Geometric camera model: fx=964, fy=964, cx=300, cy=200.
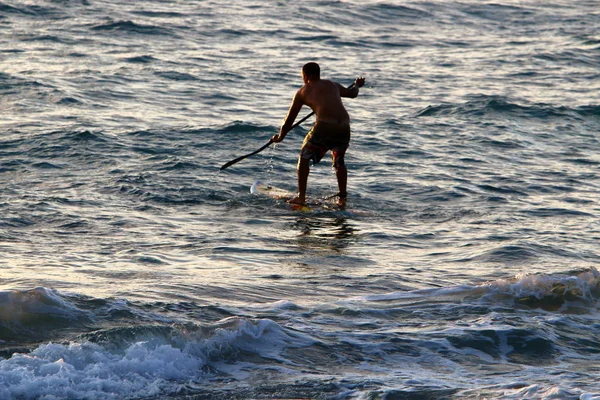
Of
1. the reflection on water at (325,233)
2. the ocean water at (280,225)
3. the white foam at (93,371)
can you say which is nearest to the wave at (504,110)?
the ocean water at (280,225)

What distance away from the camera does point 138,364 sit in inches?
238

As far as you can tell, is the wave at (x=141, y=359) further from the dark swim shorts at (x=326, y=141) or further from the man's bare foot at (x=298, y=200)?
the dark swim shorts at (x=326, y=141)

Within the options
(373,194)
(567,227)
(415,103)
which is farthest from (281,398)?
(415,103)

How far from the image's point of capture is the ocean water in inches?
247

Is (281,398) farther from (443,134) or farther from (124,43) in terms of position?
(124,43)

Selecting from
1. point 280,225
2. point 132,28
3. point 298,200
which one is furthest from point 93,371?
point 132,28

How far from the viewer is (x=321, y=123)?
1083cm

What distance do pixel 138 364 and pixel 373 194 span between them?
6043 mm

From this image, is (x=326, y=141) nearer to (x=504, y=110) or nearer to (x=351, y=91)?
(x=351, y=91)

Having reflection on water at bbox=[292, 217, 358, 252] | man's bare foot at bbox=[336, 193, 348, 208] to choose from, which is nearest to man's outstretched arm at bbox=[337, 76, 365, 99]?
man's bare foot at bbox=[336, 193, 348, 208]

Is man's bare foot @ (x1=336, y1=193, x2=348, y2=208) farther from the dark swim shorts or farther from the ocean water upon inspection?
the dark swim shorts

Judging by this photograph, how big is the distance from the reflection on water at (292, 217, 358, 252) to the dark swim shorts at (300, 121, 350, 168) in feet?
2.89

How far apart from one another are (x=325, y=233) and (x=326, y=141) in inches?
59.0

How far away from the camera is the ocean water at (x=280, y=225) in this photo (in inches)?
247
